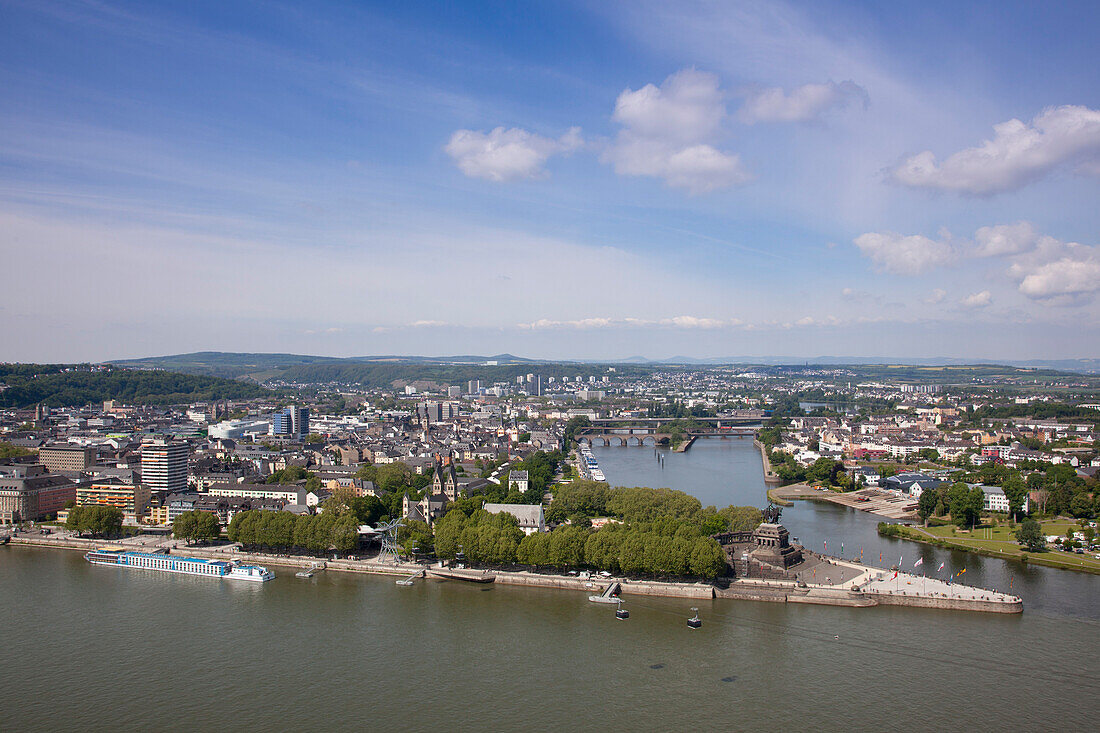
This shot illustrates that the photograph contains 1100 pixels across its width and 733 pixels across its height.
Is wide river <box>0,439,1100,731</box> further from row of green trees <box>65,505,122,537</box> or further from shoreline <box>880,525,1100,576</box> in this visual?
row of green trees <box>65,505,122,537</box>

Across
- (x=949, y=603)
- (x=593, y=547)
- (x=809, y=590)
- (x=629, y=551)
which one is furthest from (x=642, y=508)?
(x=949, y=603)

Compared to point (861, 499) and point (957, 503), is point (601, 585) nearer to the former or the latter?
point (957, 503)

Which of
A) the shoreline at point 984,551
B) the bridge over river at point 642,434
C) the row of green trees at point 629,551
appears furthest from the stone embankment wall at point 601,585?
the bridge over river at point 642,434

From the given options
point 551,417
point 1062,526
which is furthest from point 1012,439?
point 551,417

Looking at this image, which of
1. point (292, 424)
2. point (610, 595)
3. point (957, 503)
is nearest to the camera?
point (610, 595)

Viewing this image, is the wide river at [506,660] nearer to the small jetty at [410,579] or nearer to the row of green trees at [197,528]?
the small jetty at [410,579]

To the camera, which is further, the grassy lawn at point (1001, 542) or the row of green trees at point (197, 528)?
the row of green trees at point (197, 528)
